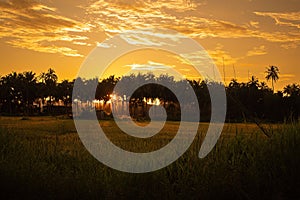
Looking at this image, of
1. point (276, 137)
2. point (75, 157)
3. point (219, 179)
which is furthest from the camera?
point (75, 157)

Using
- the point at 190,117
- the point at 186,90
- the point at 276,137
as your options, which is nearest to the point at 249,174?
the point at 276,137

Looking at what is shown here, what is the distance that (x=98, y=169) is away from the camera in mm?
8734

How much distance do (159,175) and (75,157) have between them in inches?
126

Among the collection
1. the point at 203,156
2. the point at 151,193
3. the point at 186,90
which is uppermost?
the point at 186,90

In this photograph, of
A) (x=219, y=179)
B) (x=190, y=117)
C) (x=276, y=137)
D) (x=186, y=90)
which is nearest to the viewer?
(x=219, y=179)

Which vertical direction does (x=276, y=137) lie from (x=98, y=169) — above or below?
above

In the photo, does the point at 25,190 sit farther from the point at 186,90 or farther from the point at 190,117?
the point at 186,90

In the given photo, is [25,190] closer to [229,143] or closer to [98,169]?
[98,169]

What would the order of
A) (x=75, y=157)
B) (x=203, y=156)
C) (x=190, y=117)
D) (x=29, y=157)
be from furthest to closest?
1. (x=190, y=117)
2. (x=75, y=157)
3. (x=29, y=157)
4. (x=203, y=156)

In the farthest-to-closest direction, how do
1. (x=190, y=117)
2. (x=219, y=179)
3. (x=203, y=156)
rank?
(x=190, y=117)
(x=203, y=156)
(x=219, y=179)

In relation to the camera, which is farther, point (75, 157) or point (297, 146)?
point (75, 157)

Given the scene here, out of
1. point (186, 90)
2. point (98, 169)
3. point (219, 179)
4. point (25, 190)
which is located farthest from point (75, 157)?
point (186, 90)

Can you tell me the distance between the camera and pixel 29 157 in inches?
377

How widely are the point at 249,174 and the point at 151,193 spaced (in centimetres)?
179
